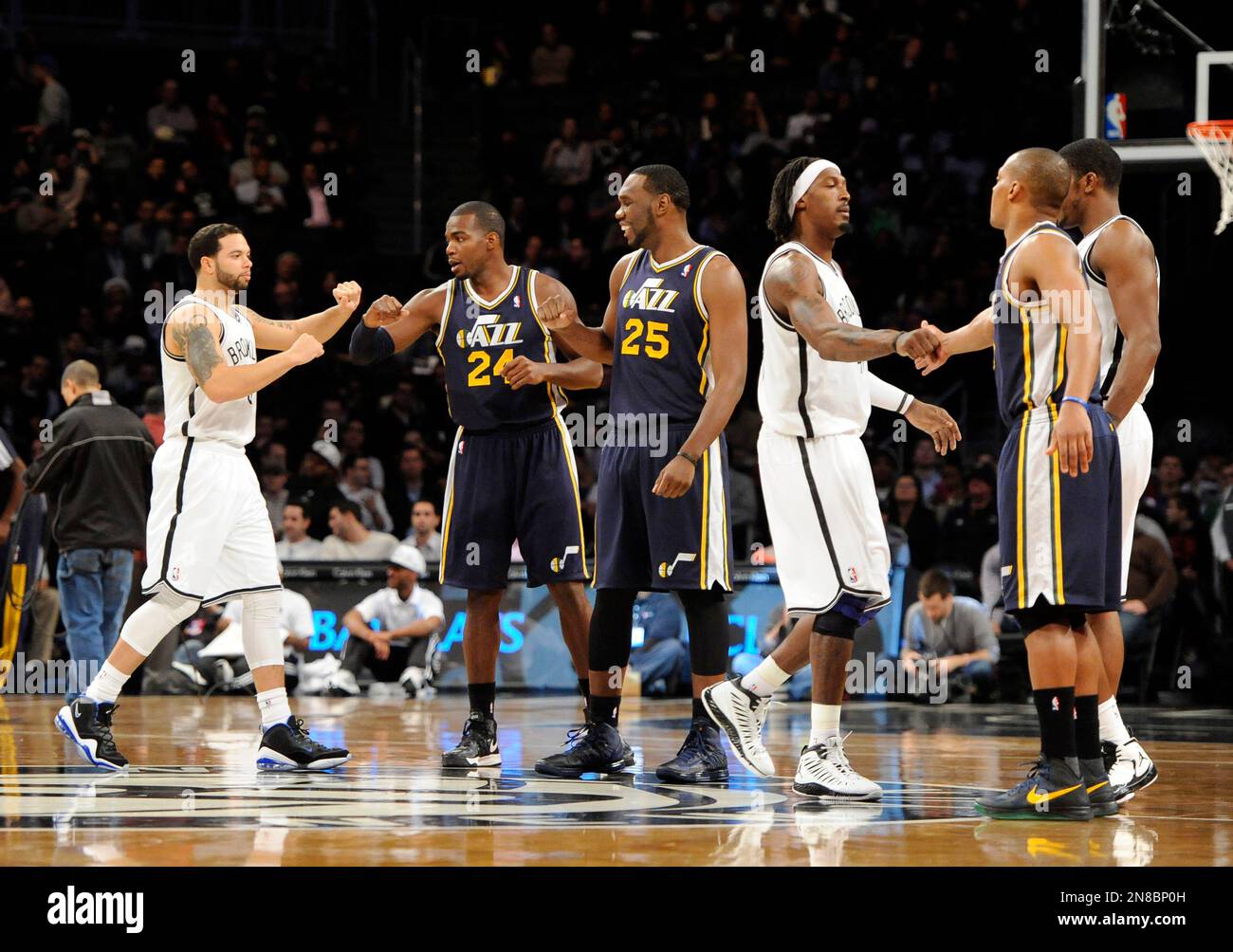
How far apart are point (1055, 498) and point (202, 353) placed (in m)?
3.24

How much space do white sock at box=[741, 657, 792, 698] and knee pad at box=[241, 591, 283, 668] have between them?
1.89m

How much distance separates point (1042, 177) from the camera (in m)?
5.26

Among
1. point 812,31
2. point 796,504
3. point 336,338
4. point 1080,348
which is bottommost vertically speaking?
point 796,504

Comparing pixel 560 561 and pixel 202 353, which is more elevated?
pixel 202 353

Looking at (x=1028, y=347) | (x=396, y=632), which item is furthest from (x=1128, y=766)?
(x=396, y=632)

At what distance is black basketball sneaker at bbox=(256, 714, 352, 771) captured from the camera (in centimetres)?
627

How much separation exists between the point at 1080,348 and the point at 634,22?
15.4 meters

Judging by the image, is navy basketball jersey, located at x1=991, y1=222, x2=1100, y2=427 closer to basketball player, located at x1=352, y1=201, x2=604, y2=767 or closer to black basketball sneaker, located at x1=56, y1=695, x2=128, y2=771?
basketball player, located at x1=352, y1=201, x2=604, y2=767

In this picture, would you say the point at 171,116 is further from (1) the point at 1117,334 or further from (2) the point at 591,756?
(1) the point at 1117,334

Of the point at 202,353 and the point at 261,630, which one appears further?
the point at 261,630

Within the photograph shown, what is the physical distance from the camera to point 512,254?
1702 cm

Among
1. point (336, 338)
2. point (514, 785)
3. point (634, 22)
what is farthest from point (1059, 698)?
point (634, 22)

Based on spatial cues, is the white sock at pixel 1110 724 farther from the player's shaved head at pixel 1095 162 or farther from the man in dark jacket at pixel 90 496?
the man in dark jacket at pixel 90 496
